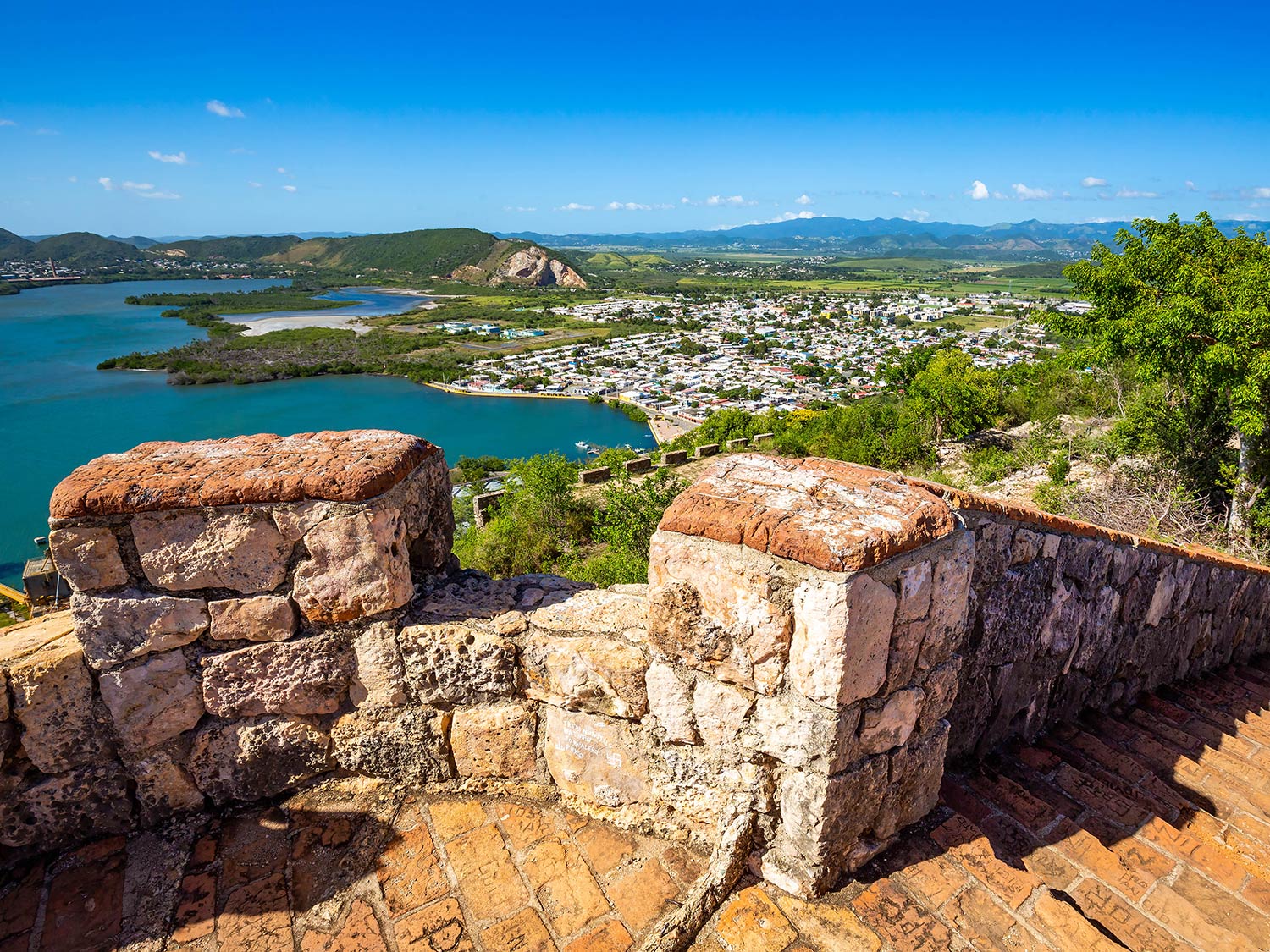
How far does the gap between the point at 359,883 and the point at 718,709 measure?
1.27 meters

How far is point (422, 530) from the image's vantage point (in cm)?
257

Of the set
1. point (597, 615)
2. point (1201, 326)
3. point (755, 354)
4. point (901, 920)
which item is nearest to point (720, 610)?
point (597, 615)

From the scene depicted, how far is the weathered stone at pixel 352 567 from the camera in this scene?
2.17m

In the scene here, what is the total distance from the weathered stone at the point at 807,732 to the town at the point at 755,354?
39.5 m

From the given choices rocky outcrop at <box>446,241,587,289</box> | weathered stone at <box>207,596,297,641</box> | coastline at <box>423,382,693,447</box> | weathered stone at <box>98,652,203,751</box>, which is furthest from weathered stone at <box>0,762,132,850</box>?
rocky outcrop at <box>446,241,587,289</box>

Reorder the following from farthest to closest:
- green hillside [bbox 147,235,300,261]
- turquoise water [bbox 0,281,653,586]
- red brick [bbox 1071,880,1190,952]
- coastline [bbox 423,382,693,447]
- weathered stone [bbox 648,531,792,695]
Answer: green hillside [bbox 147,235,300,261] → coastline [bbox 423,382,693,447] → turquoise water [bbox 0,281,653,586] → red brick [bbox 1071,880,1190,952] → weathered stone [bbox 648,531,792,695]

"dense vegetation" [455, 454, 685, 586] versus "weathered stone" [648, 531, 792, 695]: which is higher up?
"weathered stone" [648, 531, 792, 695]

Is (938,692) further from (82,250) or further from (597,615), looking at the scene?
(82,250)

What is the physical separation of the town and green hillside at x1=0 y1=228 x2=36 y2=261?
159389mm

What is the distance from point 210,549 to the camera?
2.16m

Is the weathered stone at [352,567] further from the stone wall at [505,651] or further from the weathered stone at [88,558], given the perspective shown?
the weathered stone at [88,558]

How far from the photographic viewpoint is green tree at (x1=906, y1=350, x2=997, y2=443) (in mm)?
21234

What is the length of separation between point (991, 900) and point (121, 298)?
151372 mm

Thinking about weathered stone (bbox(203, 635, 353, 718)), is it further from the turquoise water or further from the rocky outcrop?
the rocky outcrop
